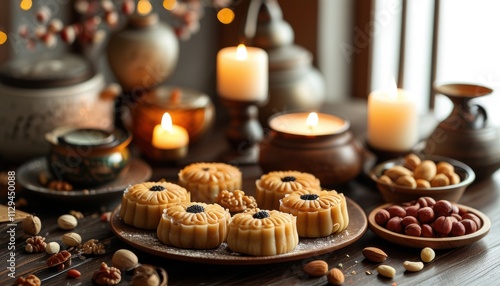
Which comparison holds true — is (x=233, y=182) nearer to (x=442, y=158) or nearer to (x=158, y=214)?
A: (x=158, y=214)

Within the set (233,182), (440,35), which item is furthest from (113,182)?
(440,35)

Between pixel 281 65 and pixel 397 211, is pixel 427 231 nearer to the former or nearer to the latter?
pixel 397 211

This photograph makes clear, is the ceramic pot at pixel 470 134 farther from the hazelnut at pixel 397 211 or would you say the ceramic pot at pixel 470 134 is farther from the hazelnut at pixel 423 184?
the hazelnut at pixel 397 211

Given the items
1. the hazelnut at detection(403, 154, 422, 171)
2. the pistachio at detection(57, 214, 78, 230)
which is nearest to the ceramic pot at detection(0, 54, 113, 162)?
the pistachio at detection(57, 214, 78, 230)

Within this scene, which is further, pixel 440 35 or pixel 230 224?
pixel 440 35

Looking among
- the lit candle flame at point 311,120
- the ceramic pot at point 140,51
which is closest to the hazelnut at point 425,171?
the lit candle flame at point 311,120

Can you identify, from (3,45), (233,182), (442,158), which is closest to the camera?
(233,182)
